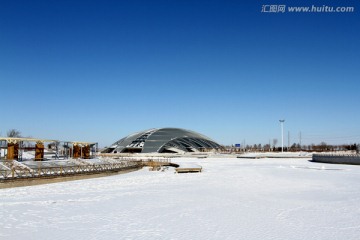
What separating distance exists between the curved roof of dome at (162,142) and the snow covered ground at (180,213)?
68.6 meters

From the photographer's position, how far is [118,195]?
19.8 m

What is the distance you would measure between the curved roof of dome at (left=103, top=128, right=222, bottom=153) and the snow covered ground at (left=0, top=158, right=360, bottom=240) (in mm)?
68561

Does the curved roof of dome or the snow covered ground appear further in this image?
the curved roof of dome

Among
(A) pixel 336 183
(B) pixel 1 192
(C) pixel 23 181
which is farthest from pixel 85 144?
(A) pixel 336 183

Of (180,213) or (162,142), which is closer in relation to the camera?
(180,213)

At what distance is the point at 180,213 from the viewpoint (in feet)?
48.6

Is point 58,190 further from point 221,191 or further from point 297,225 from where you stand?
point 297,225

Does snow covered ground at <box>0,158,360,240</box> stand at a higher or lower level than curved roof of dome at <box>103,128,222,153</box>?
lower

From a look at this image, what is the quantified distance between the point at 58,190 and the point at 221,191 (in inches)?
407

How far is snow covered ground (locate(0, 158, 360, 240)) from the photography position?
1159 centimetres

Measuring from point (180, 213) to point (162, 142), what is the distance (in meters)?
78.4

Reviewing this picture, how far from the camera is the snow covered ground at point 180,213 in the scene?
11586mm

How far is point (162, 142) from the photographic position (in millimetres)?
93000

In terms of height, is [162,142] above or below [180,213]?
above
